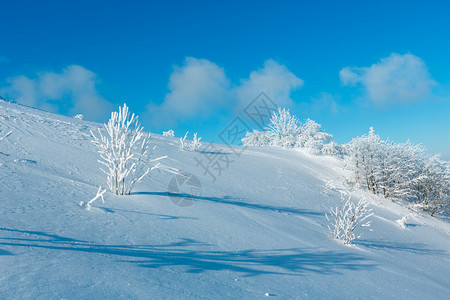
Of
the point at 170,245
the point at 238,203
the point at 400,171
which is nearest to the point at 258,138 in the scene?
the point at 400,171

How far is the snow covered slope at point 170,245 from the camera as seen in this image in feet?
6.31

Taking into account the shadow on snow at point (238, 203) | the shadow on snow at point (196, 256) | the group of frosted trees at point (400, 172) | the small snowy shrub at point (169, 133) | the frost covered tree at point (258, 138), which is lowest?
the shadow on snow at point (196, 256)

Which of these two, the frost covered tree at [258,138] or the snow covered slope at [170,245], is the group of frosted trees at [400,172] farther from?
the frost covered tree at [258,138]

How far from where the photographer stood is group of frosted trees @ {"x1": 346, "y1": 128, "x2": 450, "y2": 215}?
38.9 ft

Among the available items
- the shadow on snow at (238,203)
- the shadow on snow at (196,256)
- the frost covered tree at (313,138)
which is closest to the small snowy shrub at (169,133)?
the frost covered tree at (313,138)

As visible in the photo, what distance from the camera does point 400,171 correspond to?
11898mm

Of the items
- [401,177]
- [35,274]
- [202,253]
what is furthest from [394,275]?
[401,177]

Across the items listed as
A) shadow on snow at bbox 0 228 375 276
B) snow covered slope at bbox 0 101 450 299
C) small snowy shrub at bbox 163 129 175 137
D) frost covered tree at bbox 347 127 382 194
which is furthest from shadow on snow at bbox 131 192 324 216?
small snowy shrub at bbox 163 129 175 137

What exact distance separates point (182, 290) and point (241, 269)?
0.81m

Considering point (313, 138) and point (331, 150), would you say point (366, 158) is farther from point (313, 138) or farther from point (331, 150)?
point (313, 138)

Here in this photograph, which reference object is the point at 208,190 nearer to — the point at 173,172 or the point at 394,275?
the point at 173,172

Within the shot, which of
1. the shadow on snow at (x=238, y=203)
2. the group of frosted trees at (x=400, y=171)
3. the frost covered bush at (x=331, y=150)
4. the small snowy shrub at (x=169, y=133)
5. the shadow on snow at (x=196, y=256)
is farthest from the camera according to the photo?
the small snowy shrub at (x=169, y=133)

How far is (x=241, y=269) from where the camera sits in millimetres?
2539

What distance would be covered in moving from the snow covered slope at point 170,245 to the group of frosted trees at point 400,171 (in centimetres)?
561
